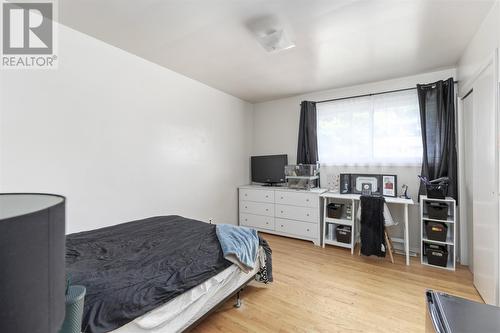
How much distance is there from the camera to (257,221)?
4.20m

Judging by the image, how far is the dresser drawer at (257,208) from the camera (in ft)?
13.2

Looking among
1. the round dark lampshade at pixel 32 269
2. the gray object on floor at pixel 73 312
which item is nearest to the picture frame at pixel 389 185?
the gray object on floor at pixel 73 312

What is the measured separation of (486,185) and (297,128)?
2.75m

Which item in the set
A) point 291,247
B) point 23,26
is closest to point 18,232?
point 23,26

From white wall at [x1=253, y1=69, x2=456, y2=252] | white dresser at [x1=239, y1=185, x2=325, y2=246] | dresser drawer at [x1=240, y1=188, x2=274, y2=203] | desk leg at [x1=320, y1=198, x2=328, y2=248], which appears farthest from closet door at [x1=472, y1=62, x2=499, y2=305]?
dresser drawer at [x1=240, y1=188, x2=274, y2=203]

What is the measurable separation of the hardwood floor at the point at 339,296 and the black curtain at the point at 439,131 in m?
1.17

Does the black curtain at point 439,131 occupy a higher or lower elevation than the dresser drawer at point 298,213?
higher

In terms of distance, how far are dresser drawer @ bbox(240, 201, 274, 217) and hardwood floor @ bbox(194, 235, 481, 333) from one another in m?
0.98

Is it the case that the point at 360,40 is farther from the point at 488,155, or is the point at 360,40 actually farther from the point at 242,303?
the point at 242,303

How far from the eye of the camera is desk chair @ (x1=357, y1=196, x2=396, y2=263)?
2.99 meters

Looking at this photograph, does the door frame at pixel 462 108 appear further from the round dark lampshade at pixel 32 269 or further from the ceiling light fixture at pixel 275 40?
the round dark lampshade at pixel 32 269

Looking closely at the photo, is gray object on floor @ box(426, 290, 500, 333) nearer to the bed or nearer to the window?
the bed

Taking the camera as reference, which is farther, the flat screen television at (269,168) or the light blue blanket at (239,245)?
the flat screen television at (269,168)

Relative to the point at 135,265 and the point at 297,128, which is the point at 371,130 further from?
the point at 135,265
